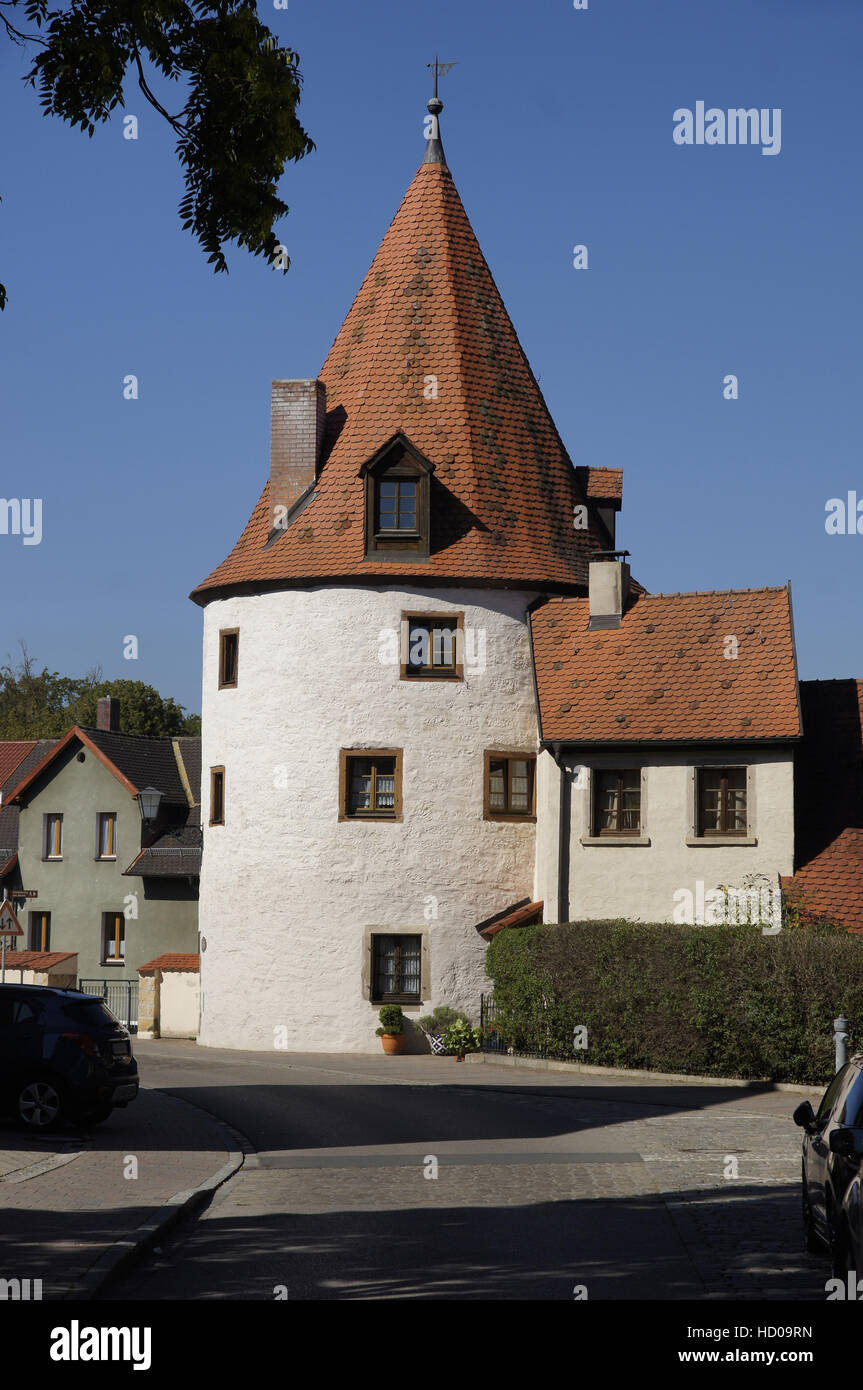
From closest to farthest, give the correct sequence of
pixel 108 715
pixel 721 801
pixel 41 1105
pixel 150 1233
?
pixel 150 1233
pixel 41 1105
pixel 721 801
pixel 108 715

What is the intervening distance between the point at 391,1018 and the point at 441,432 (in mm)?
12425

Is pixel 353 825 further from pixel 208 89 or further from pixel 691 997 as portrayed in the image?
pixel 208 89

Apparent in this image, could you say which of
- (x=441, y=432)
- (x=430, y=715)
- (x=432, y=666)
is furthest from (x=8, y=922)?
(x=441, y=432)

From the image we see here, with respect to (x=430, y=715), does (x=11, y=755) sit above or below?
above

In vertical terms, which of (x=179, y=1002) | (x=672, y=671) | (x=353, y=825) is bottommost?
(x=179, y=1002)

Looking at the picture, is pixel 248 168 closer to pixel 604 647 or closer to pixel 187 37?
pixel 187 37

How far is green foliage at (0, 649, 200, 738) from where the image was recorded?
91125 mm

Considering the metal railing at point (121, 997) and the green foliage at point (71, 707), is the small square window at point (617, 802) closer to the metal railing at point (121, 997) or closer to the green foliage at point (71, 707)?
the metal railing at point (121, 997)

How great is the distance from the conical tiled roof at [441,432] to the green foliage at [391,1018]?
8.59 metres

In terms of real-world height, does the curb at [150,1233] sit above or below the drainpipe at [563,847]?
below

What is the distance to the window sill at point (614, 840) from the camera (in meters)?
32.4

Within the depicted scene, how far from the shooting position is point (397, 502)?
36656 mm

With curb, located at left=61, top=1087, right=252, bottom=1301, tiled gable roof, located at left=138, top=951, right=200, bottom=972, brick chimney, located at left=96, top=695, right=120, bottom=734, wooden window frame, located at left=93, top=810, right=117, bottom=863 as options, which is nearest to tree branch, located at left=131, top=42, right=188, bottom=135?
curb, located at left=61, top=1087, right=252, bottom=1301

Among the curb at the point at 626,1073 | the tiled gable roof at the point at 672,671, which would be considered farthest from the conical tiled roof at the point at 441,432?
the curb at the point at 626,1073
